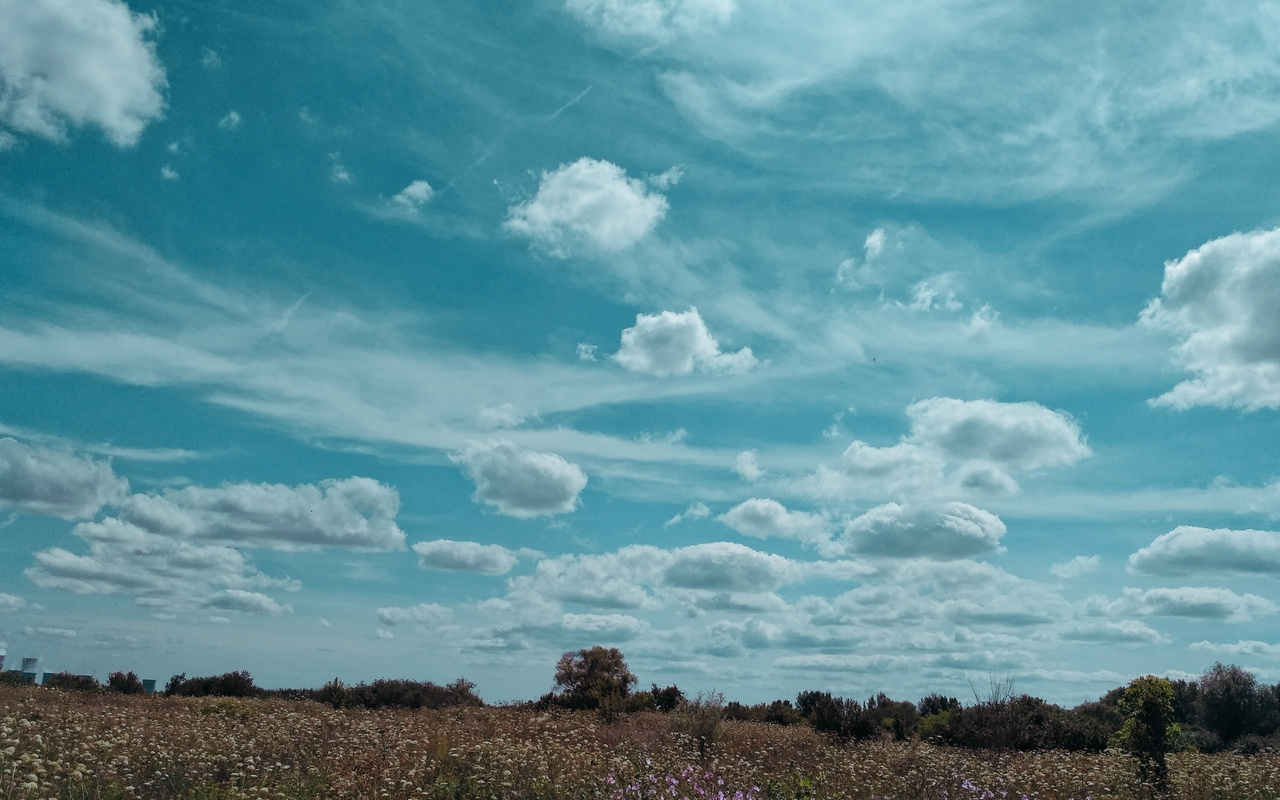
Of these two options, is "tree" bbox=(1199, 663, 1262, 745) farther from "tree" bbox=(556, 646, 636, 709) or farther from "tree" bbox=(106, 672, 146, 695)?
"tree" bbox=(106, 672, 146, 695)

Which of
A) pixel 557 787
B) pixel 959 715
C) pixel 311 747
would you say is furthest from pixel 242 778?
pixel 959 715

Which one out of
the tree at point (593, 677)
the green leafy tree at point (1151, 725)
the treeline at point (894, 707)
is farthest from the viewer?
the tree at point (593, 677)

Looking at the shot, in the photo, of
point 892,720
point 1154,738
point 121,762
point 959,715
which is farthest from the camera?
point 892,720

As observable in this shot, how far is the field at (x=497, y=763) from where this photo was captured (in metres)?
11.5

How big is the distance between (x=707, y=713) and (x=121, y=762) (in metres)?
11.7

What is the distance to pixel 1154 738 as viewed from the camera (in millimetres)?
15539

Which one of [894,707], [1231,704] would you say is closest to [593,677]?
[894,707]

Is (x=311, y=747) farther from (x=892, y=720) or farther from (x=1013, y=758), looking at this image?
(x=892, y=720)

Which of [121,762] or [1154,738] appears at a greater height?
[1154,738]

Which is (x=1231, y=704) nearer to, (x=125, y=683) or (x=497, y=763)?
(x=497, y=763)

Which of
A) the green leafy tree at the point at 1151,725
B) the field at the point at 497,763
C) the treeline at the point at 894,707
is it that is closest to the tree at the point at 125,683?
the treeline at the point at 894,707

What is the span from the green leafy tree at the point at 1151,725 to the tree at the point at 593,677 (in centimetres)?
1452

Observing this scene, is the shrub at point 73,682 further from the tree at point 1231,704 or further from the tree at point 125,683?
the tree at point 1231,704

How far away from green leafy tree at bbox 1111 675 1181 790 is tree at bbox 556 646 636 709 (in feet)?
47.6
